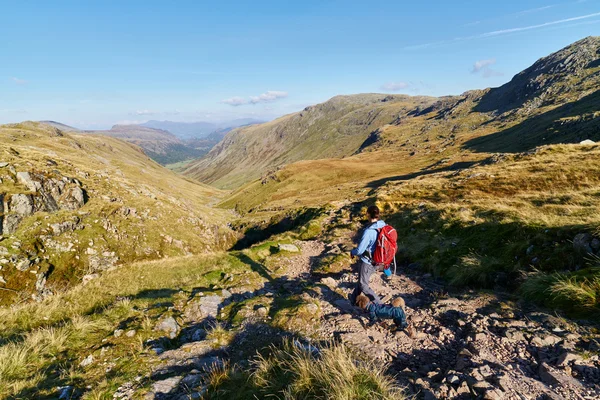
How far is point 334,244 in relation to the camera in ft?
70.1

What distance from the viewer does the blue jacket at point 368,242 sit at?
8.36 metres

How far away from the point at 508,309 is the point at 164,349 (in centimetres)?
977

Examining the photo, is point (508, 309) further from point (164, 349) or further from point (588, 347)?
point (164, 349)

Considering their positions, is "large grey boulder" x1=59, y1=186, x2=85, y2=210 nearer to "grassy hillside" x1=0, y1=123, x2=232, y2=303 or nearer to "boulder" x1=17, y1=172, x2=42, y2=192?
"grassy hillside" x1=0, y1=123, x2=232, y2=303

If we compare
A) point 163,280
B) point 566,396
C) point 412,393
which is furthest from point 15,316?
point 566,396

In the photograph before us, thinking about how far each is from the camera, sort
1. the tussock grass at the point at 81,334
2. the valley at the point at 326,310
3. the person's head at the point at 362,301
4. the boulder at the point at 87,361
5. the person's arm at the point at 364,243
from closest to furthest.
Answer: the valley at the point at 326,310 → the tussock grass at the point at 81,334 → the boulder at the point at 87,361 → the person's arm at the point at 364,243 → the person's head at the point at 362,301

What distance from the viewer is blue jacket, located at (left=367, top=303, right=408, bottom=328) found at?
7478 millimetres

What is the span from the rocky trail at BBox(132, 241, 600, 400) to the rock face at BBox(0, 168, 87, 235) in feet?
79.9

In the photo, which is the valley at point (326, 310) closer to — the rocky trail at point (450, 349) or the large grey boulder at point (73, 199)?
the rocky trail at point (450, 349)

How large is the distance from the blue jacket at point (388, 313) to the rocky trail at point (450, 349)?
30cm

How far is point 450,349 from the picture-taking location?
6.50m

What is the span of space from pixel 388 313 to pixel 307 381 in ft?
13.2

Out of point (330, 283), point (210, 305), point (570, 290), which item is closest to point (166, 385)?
point (210, 305)

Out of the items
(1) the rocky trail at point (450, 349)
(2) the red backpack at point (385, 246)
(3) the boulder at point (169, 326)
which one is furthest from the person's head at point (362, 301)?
(3) the boulder at point (169, 326)
